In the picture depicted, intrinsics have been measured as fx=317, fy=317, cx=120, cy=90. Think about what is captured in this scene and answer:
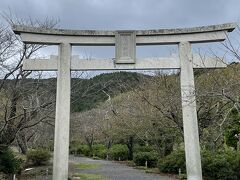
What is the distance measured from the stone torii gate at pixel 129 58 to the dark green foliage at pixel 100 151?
30983mm

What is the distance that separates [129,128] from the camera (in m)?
30.1

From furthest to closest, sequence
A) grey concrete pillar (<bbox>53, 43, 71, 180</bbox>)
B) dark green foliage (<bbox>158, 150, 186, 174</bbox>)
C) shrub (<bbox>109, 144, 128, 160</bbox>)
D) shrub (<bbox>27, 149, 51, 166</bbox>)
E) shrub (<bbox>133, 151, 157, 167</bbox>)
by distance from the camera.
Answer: shrub (<bbox>109, 144, 128, 160</bbox>)
shrub (<bbox>27, 149, 51, 166</bbox>)
shrub (<bbox>133, 151, 157, 167</bbox>)
dark green foliage (<bbox>158, 150, 186, 174</bbox>)
grey concrete pillar (<bbox>53, 43, 71, 180</bbox>)

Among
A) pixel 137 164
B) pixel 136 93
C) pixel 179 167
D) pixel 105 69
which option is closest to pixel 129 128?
pixel 137 164

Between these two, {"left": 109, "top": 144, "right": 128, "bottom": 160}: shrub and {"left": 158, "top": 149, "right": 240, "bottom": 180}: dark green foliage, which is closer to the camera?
{"left": 158, "top": 149, "right": 240, "bottom": 180}: dark green foliage

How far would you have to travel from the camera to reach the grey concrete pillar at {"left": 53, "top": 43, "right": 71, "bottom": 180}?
36.9 feet

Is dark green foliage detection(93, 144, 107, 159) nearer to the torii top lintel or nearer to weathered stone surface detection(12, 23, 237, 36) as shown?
the torii top lintel

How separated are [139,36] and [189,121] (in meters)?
3.72

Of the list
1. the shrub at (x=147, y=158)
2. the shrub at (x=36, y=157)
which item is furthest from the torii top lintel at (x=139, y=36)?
the shrub at (x=36, y=157)

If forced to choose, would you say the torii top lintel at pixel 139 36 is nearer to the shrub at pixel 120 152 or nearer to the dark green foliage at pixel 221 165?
the dark green foliage at pixel 221 165

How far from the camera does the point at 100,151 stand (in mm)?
44469

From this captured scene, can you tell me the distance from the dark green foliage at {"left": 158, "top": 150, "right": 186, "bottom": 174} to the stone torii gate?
29.8ft

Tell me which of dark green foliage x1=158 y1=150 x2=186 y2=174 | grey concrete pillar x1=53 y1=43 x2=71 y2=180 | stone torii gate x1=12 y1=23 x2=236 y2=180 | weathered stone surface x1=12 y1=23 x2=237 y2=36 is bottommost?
dark green foliage x1=158 y1=150 x2=186 y2=174

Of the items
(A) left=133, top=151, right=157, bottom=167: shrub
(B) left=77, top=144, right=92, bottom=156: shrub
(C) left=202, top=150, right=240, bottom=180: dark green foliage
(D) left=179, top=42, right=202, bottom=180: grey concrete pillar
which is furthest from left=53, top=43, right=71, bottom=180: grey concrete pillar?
(B) left=77, top=144, right=92, bottom=156: shrub

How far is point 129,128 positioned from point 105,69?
1878 centimetres
